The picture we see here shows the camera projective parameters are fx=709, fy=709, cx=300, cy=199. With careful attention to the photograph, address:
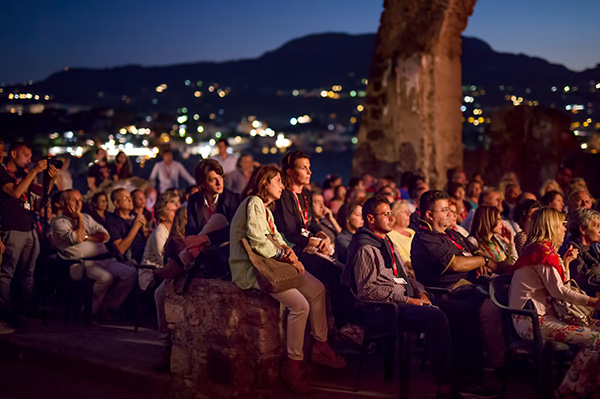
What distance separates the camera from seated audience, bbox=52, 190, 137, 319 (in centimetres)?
705

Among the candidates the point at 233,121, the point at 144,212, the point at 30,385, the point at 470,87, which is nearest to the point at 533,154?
the point at 470,87

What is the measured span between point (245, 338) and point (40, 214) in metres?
3.94

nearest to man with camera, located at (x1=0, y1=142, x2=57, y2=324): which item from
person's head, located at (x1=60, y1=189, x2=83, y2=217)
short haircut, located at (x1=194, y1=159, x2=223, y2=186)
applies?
person's head, located at (x1=60, y1=189, x2=83, y2=217)

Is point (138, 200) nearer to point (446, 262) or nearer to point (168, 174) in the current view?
point (168, 174)

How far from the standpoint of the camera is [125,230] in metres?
7.61

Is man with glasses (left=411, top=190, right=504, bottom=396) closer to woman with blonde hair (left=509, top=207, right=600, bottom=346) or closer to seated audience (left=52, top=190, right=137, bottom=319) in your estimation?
woman with blonde hair (left=509, top=207, right=600, bottom=346)

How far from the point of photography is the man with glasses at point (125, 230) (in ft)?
24.5

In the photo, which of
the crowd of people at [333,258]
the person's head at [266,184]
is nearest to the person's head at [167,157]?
the crowd of people at [333,258]

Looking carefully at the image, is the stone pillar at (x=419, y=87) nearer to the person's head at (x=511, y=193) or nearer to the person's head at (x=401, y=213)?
the person's head at (x=511, y=193)

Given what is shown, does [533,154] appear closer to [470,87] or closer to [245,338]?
[470,87]

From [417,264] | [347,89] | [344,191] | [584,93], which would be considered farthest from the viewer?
[347,89]

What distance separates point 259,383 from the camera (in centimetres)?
502

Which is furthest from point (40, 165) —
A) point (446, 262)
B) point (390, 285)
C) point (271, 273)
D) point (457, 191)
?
point (457, 191)

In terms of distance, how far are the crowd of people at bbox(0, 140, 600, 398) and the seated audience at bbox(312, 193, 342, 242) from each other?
2 cm
